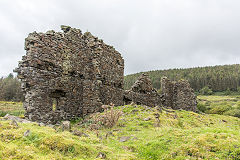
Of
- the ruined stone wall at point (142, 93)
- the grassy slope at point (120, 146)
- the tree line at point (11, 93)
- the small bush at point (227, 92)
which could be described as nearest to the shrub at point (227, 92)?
the small bush at point (227, 92)

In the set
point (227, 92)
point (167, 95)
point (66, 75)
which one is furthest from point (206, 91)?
point (66, 75)

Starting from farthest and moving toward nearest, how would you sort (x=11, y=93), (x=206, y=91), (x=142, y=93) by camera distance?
1. (x=206, y=91)
2. (x=11, y=93)
3. (x=142, y=93)

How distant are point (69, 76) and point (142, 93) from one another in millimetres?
8373

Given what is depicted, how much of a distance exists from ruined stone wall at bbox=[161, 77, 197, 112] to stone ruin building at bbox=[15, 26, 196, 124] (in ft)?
13.8

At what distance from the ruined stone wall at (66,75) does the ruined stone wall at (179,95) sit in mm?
7042

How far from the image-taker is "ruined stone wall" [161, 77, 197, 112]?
65.6 feet

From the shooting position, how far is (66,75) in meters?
11.8

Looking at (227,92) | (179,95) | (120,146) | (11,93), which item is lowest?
(120,146)

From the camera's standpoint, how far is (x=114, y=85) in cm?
1577

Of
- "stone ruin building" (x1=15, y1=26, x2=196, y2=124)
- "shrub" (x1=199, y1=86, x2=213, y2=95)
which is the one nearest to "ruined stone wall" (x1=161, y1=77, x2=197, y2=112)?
"stone ruin building" (x1=15, y1=26, x2=196, y2=124)

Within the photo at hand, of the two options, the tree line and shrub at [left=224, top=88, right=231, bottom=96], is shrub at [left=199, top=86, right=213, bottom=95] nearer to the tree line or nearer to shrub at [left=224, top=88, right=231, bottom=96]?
shrub at [left=224, top=88, right=231, bottom=96]

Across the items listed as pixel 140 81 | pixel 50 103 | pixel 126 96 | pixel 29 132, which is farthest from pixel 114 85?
pixel 29 132

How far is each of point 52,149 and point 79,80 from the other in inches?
345

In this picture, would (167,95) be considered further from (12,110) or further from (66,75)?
(12,110)
